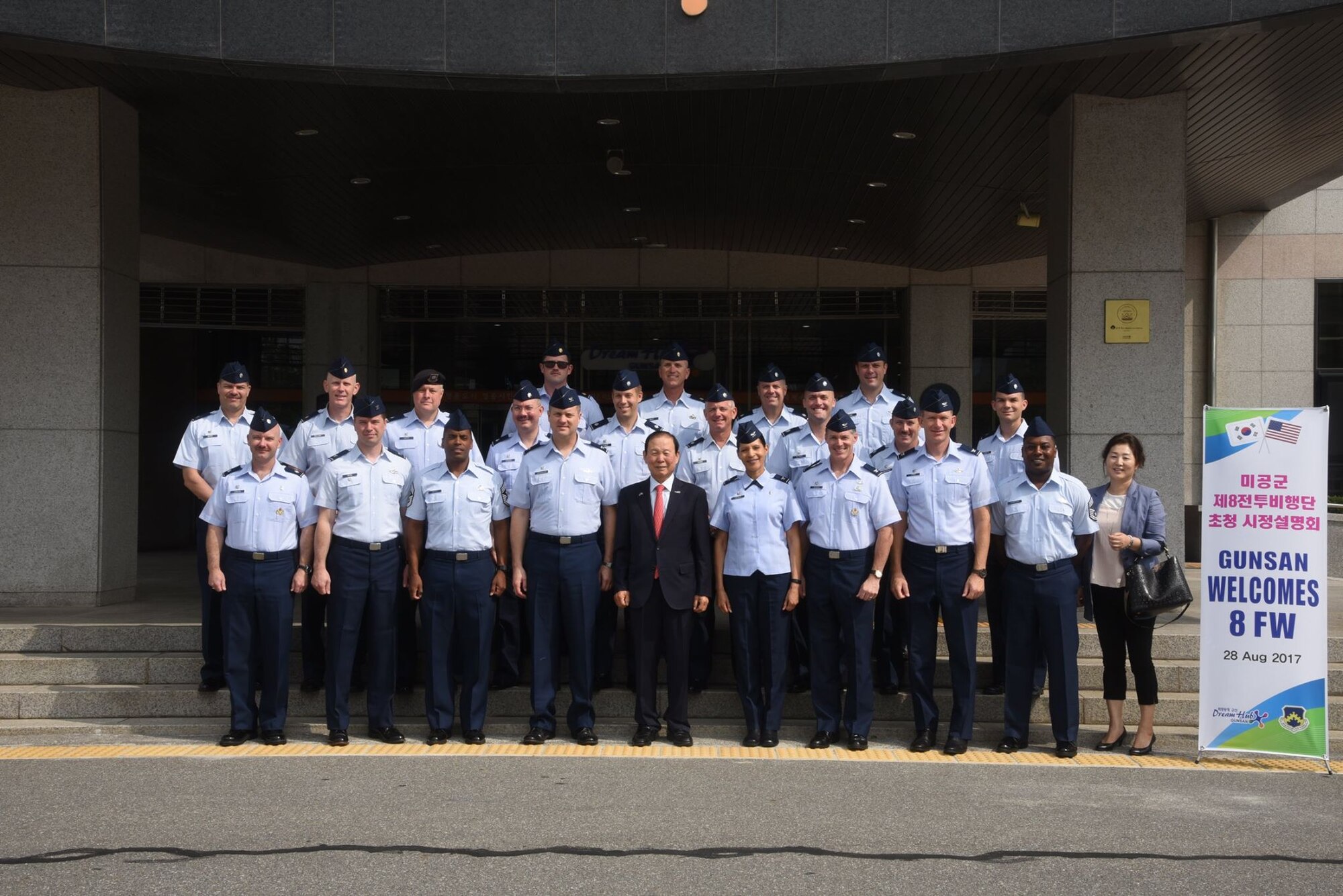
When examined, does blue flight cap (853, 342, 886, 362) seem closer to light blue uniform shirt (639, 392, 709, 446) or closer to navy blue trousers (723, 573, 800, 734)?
light blue uniform shirt (639, 392, 709, 446)

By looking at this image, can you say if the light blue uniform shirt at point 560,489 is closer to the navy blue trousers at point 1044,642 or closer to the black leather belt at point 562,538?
the black leather belt at point 562,538

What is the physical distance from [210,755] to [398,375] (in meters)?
10.6

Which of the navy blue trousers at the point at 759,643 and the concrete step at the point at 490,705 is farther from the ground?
the navy blue trousers at the point at 759,643

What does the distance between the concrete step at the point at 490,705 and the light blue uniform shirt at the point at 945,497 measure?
111 cm

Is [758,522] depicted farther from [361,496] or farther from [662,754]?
[361,496]

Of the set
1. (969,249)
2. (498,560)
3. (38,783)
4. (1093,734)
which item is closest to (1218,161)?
(969,249)

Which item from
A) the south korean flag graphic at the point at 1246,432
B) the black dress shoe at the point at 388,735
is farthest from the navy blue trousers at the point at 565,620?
the south korean flag graphic at the point at 1246,432

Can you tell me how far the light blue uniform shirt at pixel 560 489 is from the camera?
7.70 metres

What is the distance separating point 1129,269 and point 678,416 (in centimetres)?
362

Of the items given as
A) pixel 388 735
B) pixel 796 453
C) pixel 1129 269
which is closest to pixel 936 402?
pixel 796 453

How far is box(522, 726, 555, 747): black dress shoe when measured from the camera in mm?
7594

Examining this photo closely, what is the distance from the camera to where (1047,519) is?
745 cm

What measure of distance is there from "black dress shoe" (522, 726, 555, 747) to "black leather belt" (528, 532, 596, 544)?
1024mm

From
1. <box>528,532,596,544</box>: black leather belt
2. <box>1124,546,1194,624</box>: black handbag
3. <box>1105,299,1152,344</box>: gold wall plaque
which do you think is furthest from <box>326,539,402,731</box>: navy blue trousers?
<box>1105,299,1152,344</box>: gold wall plaque
